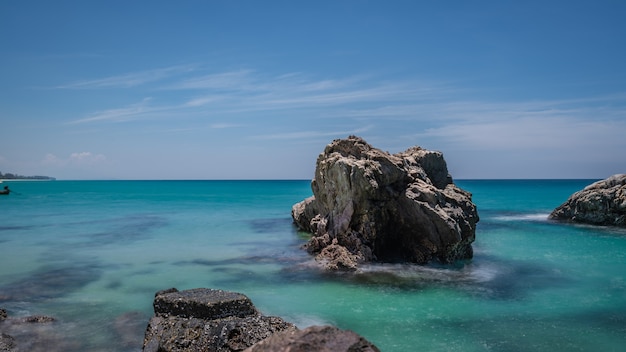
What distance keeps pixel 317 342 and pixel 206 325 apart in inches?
226

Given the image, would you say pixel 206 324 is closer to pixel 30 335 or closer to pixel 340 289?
pixel 30 335

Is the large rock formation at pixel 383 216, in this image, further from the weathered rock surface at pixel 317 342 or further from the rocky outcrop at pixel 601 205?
the rocky outcrop at pixel 601 205

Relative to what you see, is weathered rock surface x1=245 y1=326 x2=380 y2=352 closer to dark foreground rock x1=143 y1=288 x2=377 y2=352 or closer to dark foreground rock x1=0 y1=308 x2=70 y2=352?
dark foreground rock x1=143 y1=288 x2=377 y2=352

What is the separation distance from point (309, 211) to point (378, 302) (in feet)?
65.4

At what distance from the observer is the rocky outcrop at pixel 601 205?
134 ft

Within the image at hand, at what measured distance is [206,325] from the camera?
31.4 feet

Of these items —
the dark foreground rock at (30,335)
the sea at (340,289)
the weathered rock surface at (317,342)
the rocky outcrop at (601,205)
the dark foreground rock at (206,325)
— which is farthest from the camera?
the rocky outcrop at (601,205)

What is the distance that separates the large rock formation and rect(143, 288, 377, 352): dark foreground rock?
12.0m

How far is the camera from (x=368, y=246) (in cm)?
2397

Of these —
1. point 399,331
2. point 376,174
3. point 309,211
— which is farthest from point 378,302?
point 309,211

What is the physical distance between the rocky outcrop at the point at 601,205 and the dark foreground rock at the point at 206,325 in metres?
40.9

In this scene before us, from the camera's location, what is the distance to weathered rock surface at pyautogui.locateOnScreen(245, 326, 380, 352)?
441 cm

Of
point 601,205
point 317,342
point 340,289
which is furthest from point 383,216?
point 601,205

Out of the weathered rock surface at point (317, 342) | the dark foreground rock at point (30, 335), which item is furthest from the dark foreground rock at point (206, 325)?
the weathered rock surface at point (317, 342)
